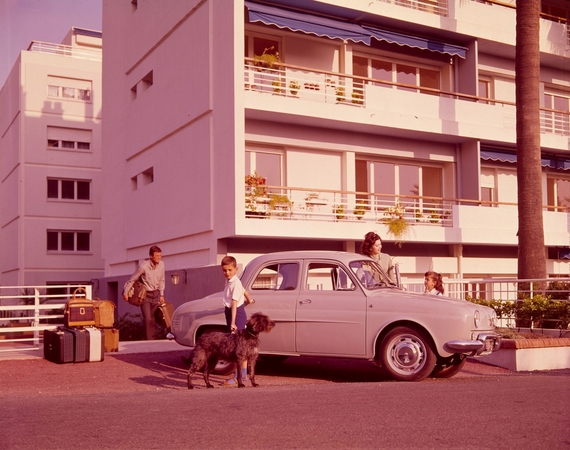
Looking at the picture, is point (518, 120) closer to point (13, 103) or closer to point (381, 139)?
point (381, 139)

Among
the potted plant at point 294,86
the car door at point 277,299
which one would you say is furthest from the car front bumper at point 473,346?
the potted plant at point 294,86

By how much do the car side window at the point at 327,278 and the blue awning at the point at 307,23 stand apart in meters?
10.7

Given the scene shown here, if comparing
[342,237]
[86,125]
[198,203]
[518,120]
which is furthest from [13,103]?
[518,120]

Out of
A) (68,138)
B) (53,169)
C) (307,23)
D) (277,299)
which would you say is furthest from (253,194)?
(68,138)

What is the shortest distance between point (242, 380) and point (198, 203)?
12.3 metres

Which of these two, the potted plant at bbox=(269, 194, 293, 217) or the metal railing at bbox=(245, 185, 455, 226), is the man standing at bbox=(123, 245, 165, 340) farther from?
the potted plant at bbox=(269, 194, 293, 217)

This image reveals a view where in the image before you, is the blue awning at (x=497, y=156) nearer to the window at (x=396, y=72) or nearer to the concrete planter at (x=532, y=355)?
the window at (x=396, y=72)

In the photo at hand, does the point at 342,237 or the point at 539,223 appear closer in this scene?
the point at 539,223

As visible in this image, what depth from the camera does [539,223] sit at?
17516 millimetres

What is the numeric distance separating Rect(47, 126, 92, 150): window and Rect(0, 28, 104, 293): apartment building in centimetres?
5

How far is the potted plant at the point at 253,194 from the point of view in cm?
1975

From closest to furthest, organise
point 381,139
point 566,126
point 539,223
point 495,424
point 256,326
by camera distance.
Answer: point 495,424 → point 256,326 → point 539,223 → point 381,139 → point 566,126

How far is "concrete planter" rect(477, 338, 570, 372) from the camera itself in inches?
472

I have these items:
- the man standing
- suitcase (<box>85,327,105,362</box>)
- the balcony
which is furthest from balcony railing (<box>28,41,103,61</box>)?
suitcase (<box>85,327,105,362</box>)
